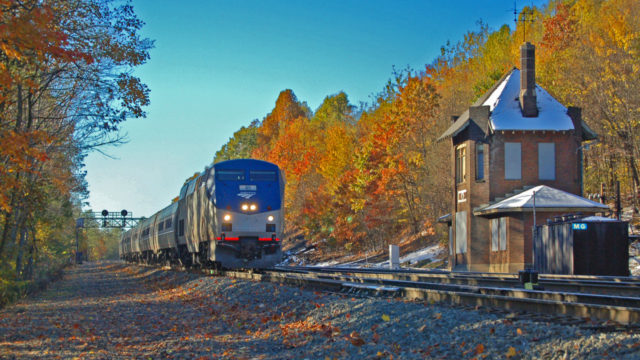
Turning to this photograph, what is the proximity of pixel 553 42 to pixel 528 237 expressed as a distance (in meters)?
22.9

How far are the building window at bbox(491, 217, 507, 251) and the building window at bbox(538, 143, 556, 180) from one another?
3.06 metres

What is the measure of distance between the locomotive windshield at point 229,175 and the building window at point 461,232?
1346 centimetres

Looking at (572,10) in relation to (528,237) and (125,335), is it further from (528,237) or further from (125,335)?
(125,335)

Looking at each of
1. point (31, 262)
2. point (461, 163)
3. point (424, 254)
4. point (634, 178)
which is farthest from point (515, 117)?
point (31, 262)

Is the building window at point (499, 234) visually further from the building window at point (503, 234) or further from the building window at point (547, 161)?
the building window at point (547, 161)

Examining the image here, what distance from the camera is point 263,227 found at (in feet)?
76.8

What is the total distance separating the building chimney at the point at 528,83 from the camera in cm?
3133

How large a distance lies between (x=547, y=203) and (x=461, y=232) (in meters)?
6.00

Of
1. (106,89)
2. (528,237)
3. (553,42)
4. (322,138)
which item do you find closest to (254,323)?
(106,89)

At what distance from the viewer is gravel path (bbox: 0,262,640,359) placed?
7195 millimetres

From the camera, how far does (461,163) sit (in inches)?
1319

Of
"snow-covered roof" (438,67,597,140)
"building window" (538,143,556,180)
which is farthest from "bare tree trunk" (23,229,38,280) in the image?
"building window" (538,143,556,180)

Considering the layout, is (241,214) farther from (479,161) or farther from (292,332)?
(479,161)

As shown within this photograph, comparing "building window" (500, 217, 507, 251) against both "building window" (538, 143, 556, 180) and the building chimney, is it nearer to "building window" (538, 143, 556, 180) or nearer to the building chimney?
"building window" (538, 143, 556, 180)
